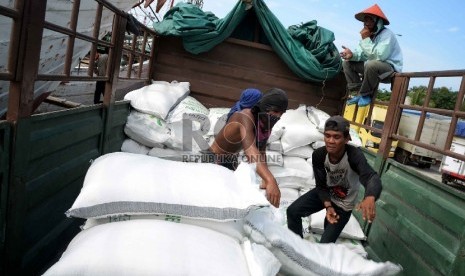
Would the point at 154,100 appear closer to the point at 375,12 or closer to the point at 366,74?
the point at 366,74

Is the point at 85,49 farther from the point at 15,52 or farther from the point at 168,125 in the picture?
the point at 15,52

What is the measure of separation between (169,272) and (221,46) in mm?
3841

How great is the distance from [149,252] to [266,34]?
3.77 m

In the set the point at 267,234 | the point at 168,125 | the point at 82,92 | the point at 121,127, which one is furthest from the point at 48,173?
the point at 82,92

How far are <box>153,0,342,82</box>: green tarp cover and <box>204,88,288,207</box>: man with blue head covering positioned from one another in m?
2.08

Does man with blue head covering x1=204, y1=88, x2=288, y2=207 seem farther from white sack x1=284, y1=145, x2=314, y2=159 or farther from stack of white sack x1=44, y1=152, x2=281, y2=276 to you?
white sack x1=284, y1=145, x2=314, y2=159

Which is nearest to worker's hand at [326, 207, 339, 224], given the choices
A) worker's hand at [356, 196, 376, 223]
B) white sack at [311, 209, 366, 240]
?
worker's hand at [356, 196, 376, 223]

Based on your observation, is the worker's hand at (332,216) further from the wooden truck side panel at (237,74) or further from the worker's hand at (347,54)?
the wooden truck side panel at (237,74)

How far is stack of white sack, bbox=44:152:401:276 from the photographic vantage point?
115 centimetres

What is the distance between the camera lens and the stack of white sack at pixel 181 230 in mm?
1152

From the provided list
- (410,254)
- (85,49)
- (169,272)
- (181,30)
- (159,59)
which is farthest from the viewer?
(159,59)

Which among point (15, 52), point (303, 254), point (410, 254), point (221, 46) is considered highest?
point (221, 46)

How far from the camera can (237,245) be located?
1407mm

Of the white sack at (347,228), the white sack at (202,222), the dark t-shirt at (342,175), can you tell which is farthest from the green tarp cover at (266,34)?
the white sack at (202,222)
